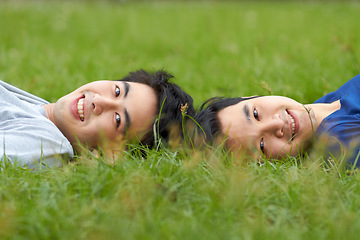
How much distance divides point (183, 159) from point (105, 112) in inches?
25.5

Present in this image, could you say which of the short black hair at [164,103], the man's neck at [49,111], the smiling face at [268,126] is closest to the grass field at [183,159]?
the smiling face at [268,126]

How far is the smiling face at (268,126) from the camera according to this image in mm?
2725

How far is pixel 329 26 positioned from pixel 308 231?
721 centimetres

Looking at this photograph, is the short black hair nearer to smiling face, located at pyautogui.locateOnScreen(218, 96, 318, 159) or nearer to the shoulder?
smiling face, located at pyautogui.locateOnScreen(218, 96, 318, 159)

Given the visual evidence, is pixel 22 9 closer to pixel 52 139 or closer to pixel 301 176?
pixel 52 139

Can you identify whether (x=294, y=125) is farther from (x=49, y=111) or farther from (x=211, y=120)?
(x=49, y=111)

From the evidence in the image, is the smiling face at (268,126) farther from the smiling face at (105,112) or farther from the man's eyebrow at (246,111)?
the smiling face at (105,112)

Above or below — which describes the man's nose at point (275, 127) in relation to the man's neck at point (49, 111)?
above

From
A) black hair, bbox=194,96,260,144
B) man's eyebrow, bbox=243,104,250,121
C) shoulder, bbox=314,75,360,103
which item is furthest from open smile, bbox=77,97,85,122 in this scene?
shoulder, bbox=314,75,360,103

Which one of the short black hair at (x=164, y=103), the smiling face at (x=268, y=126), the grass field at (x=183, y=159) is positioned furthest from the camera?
the short black hair at (x=164, y=103)

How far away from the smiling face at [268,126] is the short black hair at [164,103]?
1.04ft

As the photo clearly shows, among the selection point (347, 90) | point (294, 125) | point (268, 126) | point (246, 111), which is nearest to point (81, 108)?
point (246, 111)

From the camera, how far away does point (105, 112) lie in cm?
280

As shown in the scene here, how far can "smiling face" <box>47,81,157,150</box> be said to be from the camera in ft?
9.11
